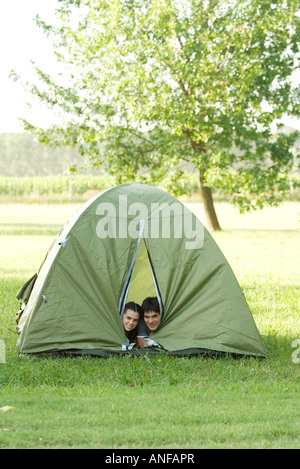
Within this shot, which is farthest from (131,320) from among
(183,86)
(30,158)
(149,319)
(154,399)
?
(30,158)

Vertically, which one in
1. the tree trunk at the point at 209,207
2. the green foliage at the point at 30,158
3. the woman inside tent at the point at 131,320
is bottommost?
the woman inside tent at the point at 131,320

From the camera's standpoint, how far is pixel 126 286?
704 centimetres

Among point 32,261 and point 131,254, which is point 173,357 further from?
point 32,261

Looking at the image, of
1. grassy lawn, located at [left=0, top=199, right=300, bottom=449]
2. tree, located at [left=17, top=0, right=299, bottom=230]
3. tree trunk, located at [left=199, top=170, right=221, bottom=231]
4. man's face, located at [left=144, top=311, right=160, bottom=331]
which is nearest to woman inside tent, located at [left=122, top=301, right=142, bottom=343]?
man's face, located at [left=144, top=311, right=160, bottom=331]

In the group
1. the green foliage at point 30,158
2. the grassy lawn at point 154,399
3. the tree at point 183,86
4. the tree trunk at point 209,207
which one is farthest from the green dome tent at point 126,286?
the green foliage at point 30,158

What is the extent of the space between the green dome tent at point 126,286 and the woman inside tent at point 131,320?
0.26 ft

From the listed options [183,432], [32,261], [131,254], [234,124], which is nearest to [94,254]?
[131,254]

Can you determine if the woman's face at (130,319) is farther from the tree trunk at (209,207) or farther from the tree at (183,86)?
the tree trunk at (209,207)

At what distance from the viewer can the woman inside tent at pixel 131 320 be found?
7078mm

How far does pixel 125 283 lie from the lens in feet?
23.0

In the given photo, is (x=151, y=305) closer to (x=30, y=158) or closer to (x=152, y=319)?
(x=152, y=319)
